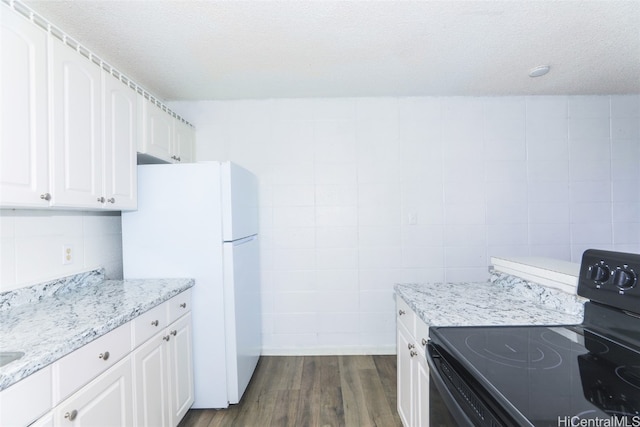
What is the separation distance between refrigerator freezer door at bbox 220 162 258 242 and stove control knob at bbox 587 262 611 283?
70.0 inches

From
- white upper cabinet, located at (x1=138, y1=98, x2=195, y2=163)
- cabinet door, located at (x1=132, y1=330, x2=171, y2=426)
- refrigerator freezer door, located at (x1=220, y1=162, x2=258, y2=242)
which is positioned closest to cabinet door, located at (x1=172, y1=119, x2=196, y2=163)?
white upper cabinet, located at (x1=138, y1=98, x2=195, y2=163)

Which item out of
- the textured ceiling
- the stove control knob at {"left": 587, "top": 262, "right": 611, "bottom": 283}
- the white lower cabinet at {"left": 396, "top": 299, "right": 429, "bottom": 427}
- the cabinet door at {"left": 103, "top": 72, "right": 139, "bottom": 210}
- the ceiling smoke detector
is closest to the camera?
the stove control knob at {"left": 587, "top": 262, "right": 611, "bottom": 283}

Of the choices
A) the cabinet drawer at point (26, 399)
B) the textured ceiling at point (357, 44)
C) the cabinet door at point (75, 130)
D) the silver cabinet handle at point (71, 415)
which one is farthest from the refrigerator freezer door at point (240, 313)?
the textured ceiling at point (357, 44)

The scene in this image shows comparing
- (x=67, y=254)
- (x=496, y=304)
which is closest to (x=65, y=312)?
(x=67, y=254)

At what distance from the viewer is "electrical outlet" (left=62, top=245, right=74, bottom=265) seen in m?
1.70

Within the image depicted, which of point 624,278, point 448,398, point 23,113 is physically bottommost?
point 448,398

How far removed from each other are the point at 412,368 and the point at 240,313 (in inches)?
45.8

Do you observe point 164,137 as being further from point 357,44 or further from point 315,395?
point 315,395

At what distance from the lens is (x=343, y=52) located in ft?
6.26

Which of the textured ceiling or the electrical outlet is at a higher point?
the textured ceiling

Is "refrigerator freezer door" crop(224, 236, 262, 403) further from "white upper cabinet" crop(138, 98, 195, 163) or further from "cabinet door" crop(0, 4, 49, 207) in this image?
"cabinet door" crop(0, 4, 49, 207)

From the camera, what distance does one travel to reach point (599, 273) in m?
1.04

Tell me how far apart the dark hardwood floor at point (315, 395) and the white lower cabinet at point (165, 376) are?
239 mm

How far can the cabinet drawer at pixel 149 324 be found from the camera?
1.37 metres
